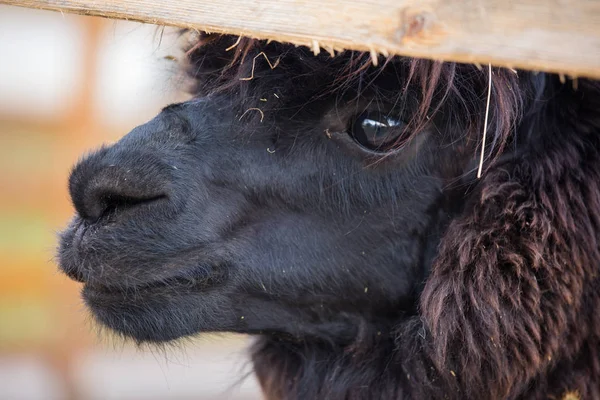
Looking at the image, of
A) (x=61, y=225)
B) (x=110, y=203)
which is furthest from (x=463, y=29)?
(x=61, y=225)

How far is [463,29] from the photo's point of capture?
3.75 ft

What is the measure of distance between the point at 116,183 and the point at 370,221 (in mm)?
752

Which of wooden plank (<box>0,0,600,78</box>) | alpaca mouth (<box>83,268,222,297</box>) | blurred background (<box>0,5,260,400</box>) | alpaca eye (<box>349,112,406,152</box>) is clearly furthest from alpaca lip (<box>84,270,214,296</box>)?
blurred background (<box>0,5,260,400</box>)

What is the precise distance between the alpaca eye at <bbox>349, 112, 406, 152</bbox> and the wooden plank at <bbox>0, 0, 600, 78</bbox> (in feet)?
2.42

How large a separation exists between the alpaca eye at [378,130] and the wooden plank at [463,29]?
2.42 feet

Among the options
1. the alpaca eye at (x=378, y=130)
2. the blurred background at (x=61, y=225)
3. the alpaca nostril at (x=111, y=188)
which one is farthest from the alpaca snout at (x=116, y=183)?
the blurred background at (x=61, y=225)

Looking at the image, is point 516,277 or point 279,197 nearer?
point 516,277

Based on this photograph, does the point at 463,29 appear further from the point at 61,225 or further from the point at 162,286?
the point at 61,225

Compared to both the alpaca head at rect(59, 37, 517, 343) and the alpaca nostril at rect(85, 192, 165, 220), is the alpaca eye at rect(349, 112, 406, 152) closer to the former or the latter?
the alpaca head at rect(59, 37, 517, 343)

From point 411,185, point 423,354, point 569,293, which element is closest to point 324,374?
point 423,354

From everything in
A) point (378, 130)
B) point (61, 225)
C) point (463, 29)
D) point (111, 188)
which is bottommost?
point (463, 29)

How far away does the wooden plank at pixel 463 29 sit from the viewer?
112cm

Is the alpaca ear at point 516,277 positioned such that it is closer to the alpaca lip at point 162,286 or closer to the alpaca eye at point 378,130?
the alpaca eye at point 378,130

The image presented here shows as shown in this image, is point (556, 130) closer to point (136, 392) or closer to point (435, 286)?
point (435, 286)
